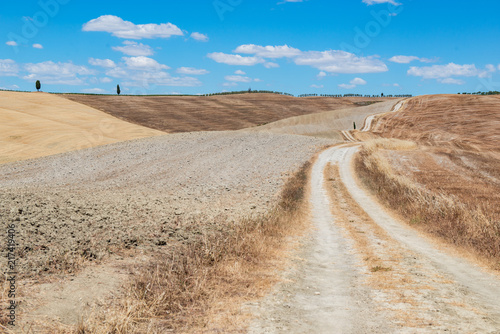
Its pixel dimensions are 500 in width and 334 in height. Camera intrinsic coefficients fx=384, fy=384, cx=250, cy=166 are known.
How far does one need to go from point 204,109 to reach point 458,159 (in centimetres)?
6514

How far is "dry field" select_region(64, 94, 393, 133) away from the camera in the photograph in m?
77.4

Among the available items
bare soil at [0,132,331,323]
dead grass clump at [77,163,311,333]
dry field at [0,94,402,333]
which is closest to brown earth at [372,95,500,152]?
bare soil at [0,132,331,323]

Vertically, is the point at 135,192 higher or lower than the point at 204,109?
lower

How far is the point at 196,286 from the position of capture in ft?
24.8

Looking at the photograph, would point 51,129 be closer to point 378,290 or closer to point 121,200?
point 121,200

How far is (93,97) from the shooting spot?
94.5m

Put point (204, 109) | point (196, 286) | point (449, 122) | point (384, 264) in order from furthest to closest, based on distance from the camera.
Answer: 1. point (204, 109)
2. point (449, 122)
3. point (384, 264)
4. point (196, 286)

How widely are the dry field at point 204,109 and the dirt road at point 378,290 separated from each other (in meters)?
60.1

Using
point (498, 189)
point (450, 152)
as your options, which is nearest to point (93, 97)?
point (450, 152)

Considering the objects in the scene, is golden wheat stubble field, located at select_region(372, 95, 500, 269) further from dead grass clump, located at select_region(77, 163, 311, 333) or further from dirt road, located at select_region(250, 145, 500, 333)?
dead grass clump, located at select_region(77, 163, 311, 333)

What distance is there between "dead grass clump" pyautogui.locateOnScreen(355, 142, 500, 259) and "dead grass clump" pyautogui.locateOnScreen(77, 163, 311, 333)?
6171mm

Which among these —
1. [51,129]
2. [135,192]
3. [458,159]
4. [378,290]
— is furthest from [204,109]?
[378,290]

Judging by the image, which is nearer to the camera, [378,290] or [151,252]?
[378,290]

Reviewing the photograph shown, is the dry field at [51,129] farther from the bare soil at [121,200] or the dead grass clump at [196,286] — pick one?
the dead grass clump at [196,286]
